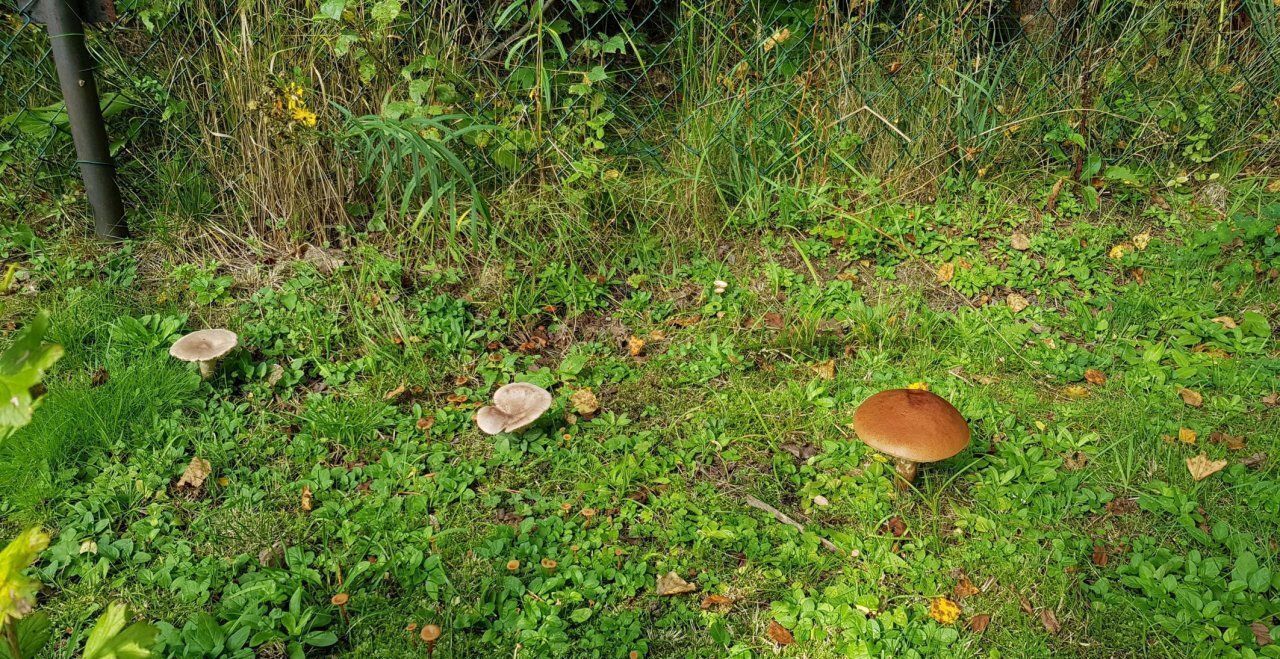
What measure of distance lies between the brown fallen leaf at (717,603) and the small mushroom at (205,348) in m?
1.86

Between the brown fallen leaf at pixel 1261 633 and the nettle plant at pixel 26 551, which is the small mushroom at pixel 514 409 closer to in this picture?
the nettle plant at pixel 26 551

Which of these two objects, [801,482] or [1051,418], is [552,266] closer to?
[801,482]

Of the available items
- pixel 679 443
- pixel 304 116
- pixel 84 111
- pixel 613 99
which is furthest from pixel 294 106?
pixel 679 443

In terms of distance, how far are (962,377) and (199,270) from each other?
320 centimetres

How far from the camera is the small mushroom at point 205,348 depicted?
282cm

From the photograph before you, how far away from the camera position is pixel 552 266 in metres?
3.54

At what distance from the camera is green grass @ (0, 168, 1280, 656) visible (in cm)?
225

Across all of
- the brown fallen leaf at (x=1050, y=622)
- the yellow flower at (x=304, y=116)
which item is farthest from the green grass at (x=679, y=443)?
the yellow flower at (x=304, y=116)

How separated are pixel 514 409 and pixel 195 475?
104 cm

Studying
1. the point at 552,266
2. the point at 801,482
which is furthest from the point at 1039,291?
the point at 552,266

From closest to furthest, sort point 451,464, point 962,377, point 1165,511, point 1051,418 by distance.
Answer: point 1165,511, point 451,464, point 1051,418, point 962,377

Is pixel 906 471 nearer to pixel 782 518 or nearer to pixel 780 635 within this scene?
pixel 782 518

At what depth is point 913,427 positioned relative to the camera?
238 centimetres

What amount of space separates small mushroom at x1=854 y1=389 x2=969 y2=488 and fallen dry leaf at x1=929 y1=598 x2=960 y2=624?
0.39 m
